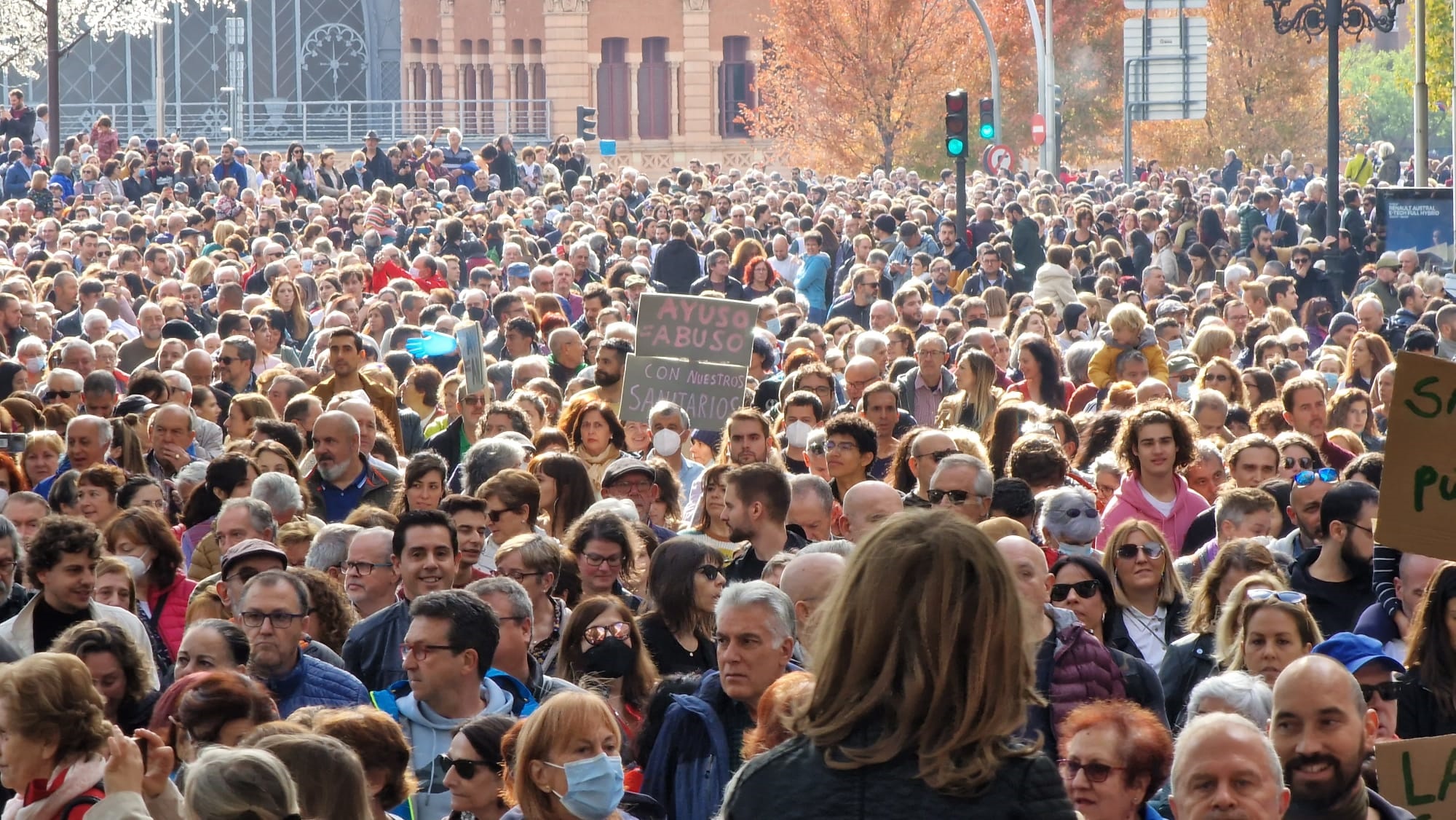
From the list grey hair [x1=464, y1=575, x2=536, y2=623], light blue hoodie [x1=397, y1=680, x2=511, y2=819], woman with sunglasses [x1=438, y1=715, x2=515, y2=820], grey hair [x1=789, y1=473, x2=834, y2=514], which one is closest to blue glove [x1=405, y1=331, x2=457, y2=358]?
grey hair [x1=789, y1=473, x2=834, y2=514]

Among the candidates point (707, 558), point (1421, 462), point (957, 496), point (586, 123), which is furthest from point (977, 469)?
point (586, 123)

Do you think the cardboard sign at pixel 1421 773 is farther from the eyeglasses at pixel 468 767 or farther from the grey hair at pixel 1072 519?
the grey hair at pixel 1072 519

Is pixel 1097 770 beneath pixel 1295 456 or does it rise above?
beneath

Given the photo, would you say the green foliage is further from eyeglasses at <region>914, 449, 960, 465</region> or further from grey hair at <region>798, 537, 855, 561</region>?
grey hair at <region>798, 537, 855, 561</region>

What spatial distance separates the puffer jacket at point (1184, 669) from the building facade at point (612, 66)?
61.7 meters

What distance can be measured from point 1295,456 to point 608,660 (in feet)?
13.9

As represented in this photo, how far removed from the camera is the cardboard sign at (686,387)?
12.2m

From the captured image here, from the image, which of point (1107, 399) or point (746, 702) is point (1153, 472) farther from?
point (746, 702)

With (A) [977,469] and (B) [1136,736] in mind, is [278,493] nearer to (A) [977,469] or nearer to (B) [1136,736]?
(A) [977,469]

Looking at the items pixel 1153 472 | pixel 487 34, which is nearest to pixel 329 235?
pixel 1153 472

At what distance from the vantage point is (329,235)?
26.9 metres

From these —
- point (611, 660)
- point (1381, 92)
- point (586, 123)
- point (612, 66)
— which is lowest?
point (611, 660)

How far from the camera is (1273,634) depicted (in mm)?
6445

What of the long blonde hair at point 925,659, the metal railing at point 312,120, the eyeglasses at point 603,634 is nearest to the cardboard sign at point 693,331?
the eyeglasses at point 603,634
